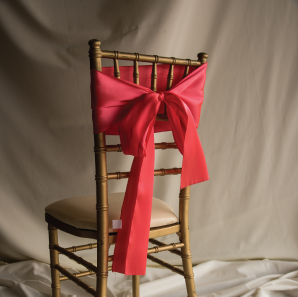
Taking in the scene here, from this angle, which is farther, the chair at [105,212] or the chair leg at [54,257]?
the chair leg at [54,257]

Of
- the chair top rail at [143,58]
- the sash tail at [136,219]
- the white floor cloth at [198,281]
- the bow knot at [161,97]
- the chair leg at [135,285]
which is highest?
the chair top rail at [143,58]

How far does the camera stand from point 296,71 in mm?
2160

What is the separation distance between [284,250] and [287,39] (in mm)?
1329

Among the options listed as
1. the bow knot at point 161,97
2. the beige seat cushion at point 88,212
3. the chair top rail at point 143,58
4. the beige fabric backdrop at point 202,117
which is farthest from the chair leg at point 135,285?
the chair top rail at point 143,58

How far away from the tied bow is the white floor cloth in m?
0.67

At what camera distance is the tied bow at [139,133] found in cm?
107

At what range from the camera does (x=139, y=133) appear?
108 cm

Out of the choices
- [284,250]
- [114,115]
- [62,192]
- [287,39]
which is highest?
[287,39]

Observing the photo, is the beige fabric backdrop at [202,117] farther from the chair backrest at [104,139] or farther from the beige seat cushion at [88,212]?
the chair backrest at [104,139]

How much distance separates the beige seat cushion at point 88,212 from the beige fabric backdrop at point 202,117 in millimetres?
807

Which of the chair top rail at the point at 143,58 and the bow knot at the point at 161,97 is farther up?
the chair top rail at the point at 143,58

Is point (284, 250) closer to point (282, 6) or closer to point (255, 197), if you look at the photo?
point (255, 197)

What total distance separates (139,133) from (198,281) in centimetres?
121

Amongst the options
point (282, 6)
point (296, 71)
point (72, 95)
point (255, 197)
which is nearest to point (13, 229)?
point (72, 95)
